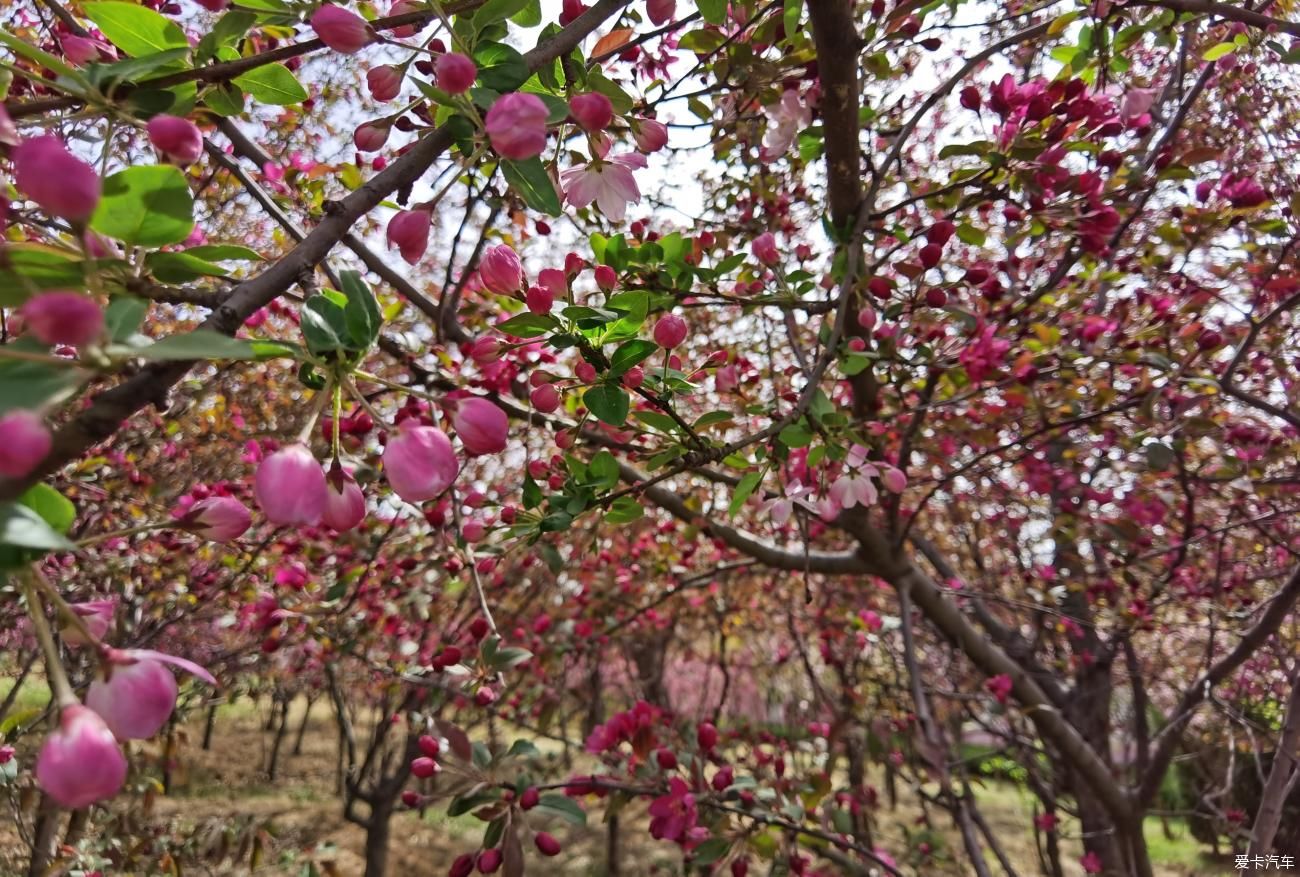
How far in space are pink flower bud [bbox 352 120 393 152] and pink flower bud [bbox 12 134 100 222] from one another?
1.37 ft

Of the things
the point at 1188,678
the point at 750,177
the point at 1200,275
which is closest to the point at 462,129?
the point at 750,177

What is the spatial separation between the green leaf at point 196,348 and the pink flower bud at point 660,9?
0.93m

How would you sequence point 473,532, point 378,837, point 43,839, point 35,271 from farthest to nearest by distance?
1. point 378,837
2. point 43,839
3. point 473,532
4. point 35,271

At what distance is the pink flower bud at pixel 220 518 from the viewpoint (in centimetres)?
56

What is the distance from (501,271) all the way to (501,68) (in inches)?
8.2

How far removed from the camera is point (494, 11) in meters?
0.67

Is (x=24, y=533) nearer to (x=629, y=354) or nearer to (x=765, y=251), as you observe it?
(x=629, y=354)

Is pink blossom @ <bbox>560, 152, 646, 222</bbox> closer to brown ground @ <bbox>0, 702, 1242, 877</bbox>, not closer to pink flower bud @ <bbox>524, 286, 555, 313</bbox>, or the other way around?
pink flower bud @ <bbox>524, 286, 555, 313</bbox>

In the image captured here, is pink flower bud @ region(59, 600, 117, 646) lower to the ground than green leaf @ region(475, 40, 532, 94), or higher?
lower

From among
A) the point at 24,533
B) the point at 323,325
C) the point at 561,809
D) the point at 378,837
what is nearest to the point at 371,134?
the point at 323,325

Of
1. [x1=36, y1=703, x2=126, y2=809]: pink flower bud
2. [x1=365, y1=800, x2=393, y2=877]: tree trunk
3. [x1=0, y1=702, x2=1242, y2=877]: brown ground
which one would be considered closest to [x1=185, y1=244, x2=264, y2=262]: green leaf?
[x1=36, y1=703, x2=126, y2=809]: pink flower bud

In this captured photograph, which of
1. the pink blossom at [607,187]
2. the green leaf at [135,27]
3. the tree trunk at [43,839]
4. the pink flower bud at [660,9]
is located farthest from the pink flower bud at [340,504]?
the tree trunk at [43,839]

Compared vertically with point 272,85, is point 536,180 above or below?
below

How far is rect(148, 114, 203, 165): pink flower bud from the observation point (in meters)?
0.54
